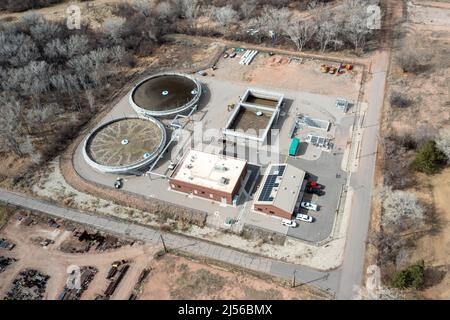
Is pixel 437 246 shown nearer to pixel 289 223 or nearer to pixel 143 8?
pixel 289 223

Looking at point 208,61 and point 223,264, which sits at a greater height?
point 208,61

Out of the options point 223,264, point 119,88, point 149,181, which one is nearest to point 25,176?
point 149,181

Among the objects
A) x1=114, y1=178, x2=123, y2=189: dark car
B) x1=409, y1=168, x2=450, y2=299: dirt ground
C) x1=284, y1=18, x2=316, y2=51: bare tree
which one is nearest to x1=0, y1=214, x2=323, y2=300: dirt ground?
x1=114, y1=178, x2=123, y2=189: dark car

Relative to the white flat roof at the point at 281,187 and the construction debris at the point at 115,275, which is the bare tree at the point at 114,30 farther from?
the construction debris at the point at 115,275

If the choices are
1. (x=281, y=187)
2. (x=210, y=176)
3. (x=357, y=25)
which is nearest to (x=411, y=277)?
(x=281, y=187)

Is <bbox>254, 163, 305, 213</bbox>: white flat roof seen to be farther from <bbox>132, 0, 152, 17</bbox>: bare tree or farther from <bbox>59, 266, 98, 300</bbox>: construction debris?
<bbox>132, 0, 152, 17</bbox>: bare tree
